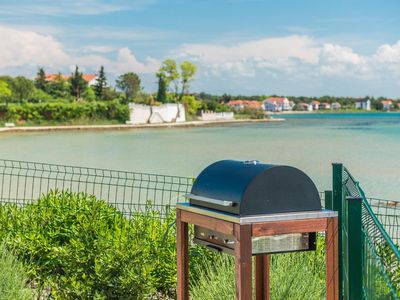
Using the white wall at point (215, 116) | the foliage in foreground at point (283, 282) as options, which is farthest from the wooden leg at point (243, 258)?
the white wall at point (215, 116)

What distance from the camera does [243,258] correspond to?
304 centimetres

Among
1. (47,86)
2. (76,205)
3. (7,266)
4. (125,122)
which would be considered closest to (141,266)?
(7,266)

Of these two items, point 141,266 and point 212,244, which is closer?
point 212,244

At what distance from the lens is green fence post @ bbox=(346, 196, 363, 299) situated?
10.5ft

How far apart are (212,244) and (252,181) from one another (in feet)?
1.73

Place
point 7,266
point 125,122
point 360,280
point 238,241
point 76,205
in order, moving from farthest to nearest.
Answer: point 125,122 → point 76,205 → point 7,266 → point 360,280 → point 238,241

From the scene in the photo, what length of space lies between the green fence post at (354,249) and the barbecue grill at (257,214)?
80 mm

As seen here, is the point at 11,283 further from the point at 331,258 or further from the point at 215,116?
the point at 215,116

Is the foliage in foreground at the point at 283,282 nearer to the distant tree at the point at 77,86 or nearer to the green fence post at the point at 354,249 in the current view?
the green fence post at the point at 354,249

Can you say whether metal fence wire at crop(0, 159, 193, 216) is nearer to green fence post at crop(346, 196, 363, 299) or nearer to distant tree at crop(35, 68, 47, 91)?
green fence post at crop(346, 196, 363, 299)

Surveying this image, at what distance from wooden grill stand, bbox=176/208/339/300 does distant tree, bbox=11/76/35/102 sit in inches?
3162

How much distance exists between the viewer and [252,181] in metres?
3.07

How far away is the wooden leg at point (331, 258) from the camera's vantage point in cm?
324

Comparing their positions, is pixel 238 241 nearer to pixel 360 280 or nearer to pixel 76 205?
pixel 360 280
